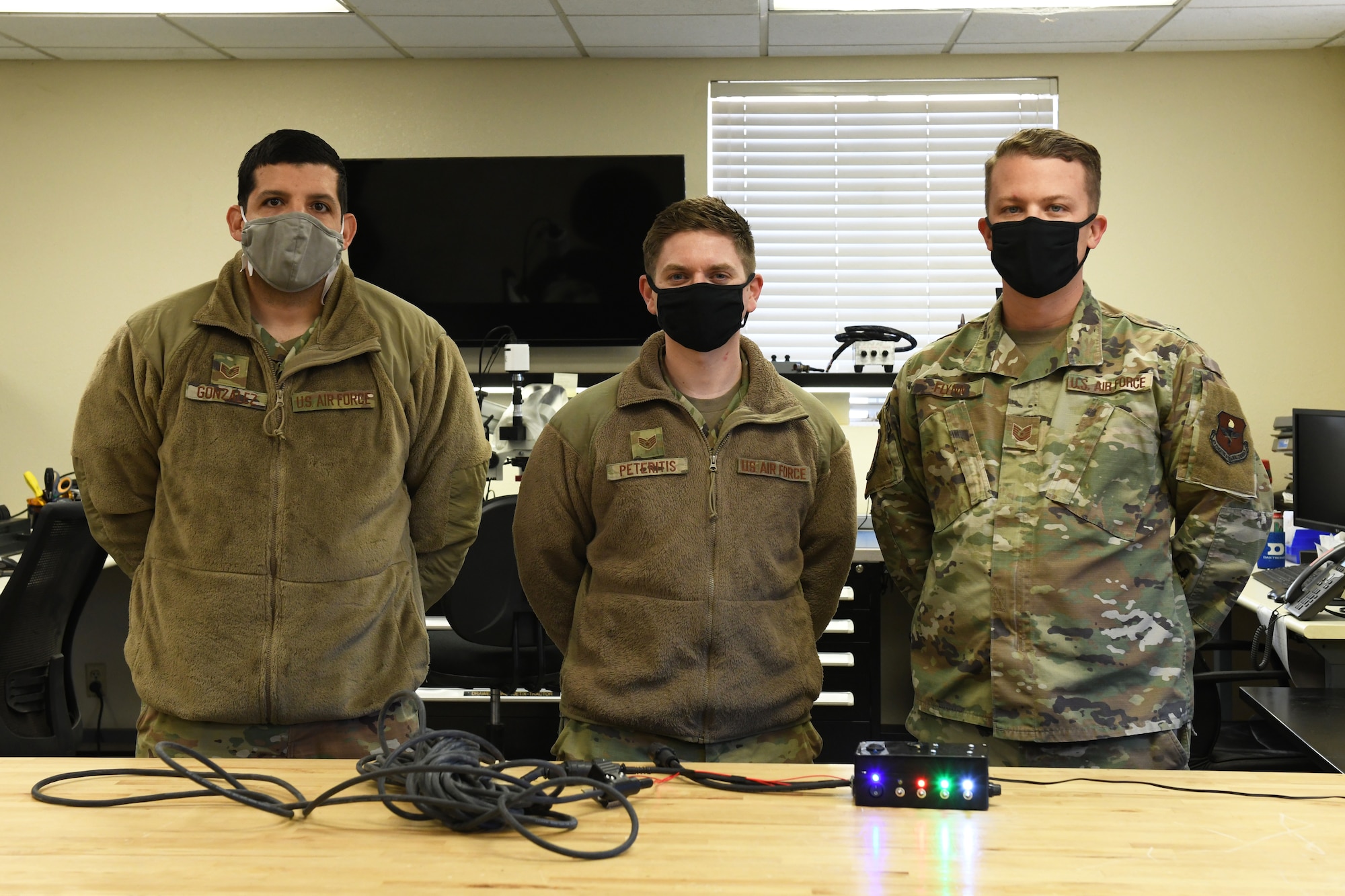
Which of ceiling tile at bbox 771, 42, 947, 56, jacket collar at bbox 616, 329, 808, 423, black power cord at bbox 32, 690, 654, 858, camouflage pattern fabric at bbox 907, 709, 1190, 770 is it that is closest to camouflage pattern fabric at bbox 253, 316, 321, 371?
jacket collar at bbox 616, 329, 808, 423

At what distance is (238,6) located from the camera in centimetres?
388

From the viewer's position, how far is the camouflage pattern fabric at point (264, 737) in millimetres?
1669

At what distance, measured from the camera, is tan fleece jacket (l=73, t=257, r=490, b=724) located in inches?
65.4

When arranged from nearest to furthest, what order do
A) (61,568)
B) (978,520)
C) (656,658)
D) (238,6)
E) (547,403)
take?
(656,658), (978,520), (61,568), (547,403), (238,6)

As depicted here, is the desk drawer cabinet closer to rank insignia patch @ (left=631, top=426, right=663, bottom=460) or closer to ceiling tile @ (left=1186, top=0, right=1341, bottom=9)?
rank insignia patch @ (left=631, top=426, right=663, bottom=460)

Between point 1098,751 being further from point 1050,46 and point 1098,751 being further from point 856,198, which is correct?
point 1050,46

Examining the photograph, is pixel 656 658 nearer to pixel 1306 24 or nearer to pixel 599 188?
pixel 599 188

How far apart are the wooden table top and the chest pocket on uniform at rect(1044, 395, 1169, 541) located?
1.61ft

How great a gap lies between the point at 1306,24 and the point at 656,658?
4.02m

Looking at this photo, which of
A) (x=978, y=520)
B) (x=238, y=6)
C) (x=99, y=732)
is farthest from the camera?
(x=99, y=732)

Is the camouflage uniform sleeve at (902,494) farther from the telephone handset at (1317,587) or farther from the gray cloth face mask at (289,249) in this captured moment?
the telephone handset at (1317,587)

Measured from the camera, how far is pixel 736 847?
3.65ft

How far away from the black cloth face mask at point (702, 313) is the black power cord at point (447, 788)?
30.8 inches

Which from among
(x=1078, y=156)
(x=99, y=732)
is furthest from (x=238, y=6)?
(x=1078, y=156)
